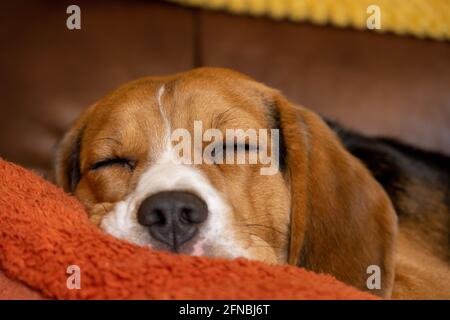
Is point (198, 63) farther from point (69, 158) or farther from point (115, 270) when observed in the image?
point (115, 270)

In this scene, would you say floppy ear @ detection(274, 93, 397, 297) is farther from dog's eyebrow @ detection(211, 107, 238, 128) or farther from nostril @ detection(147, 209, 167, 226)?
nostril @ detection(147, 209, 167, 226)

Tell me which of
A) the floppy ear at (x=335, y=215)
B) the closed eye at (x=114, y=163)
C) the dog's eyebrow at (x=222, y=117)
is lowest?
the floppy ear at (x=335, y=215)

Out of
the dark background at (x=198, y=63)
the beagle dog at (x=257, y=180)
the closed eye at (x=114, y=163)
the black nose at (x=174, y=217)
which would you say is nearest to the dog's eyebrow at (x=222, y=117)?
the beagle dog at (x=257, y=180)

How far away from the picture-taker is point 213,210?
1667mm

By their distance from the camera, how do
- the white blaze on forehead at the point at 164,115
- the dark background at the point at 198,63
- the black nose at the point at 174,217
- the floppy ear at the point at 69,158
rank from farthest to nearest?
the dark background at the point at 198,63
the floppy ear at the point at 69,158
the white blaze on forehead at the point at 164,115
the black nose at the point at 174,217

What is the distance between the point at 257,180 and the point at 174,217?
462 mm

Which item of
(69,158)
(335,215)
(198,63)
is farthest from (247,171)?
(198,63)

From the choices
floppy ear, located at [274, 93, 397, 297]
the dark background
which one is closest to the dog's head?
floppy ear, located at [274, 93, 397, 297]

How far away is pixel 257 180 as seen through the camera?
1979mm

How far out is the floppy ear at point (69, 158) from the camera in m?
2.32

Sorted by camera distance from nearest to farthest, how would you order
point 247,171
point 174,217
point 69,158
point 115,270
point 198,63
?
1. point 115,270
2. point 174,217
3. point 247,171
4. point 69,158
5. point 198,63

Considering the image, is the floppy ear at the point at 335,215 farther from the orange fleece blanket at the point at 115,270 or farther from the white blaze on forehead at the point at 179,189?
the orange fleece blanket at the point at 115,270

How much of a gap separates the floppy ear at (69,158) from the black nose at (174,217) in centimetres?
77
